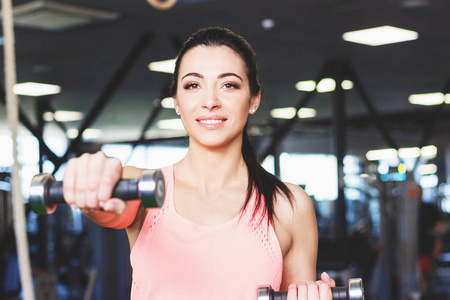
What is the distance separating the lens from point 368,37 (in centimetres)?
681

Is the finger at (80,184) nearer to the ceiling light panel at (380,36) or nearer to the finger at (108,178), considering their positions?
the finger at (108,178)

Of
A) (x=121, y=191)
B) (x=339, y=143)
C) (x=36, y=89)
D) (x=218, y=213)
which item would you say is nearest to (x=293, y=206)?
(x=218, y=213)

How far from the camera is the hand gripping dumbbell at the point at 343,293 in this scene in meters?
1.19

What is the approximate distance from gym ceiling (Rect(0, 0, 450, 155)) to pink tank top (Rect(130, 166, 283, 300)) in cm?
355

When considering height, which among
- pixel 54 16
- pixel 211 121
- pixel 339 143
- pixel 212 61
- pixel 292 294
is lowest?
pixel 292 294

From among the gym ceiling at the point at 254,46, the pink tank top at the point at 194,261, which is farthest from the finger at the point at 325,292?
the gym ceiling at the point at 254,46

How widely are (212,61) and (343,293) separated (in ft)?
2.17

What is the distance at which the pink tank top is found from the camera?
1.44 meters

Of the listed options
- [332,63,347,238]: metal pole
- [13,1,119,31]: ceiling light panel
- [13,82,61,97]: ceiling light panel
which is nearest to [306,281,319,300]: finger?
[13,1,119,31]: ceiling light panel

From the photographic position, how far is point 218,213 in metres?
1.54

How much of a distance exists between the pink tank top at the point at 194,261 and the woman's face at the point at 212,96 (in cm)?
19

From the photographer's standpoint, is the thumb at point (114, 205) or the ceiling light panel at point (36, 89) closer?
the thumb at point (114, 205)

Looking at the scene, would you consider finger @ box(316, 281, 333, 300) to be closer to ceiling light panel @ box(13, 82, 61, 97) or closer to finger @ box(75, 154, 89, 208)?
finger @ box(75, 154, 89, 208)

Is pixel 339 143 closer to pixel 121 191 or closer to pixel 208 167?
pixel 208 167
